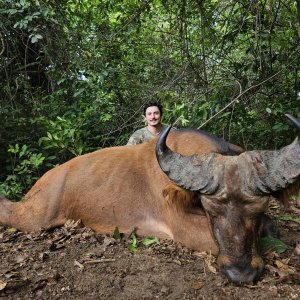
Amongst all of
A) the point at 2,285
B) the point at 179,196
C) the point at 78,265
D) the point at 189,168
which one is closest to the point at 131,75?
the point at 179,196

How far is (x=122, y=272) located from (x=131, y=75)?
220 inches

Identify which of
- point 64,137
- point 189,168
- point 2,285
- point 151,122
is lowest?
point 2,285

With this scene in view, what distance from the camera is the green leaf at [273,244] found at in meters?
4.67

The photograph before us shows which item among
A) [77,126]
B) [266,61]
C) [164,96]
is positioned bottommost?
[77,126]

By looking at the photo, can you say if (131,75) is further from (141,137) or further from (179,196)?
(179,196)

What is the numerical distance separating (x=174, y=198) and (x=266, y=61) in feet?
14.3

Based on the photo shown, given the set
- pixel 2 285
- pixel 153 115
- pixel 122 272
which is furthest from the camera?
pixel 153 115

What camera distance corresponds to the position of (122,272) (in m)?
4.16

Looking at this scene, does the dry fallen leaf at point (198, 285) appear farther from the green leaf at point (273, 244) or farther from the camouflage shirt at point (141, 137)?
the camouflage shirt at point (141, 137)

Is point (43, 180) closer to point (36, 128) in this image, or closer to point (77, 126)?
point (77, 126)

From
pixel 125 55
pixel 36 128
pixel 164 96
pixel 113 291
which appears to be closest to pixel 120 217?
pixel 113 291

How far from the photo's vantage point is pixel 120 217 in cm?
552

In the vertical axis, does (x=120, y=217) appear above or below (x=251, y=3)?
below

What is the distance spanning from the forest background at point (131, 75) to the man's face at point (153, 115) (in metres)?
0.20
